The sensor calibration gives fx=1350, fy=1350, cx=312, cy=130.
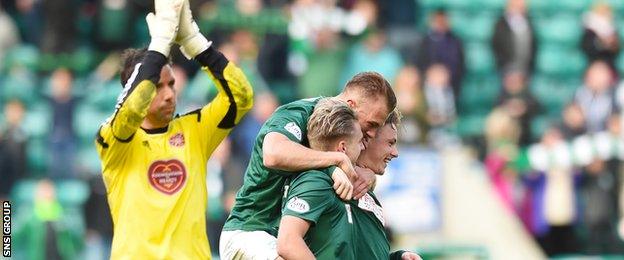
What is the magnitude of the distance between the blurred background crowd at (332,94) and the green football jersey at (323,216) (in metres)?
9.26

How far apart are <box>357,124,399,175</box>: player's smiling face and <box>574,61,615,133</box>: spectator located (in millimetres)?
10772

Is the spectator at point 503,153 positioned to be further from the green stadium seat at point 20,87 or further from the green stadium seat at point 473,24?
the green stadium seat at point 20,87

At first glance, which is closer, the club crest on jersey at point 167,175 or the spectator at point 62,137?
the club crest on jersey at point 167,175

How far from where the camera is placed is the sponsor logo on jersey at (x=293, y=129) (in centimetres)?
659

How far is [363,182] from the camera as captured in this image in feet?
21.0

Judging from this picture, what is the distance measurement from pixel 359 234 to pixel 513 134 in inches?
436

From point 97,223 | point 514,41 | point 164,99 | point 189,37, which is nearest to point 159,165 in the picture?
point 164,99

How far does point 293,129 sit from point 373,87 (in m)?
0.45

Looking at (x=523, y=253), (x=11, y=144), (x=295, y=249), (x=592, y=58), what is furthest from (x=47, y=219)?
(x=295, y=249)

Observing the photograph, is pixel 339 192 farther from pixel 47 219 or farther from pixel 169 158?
pixel 47 219

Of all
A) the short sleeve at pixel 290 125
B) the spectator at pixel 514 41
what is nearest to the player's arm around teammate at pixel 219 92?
the short sleeve at pixel 290 125

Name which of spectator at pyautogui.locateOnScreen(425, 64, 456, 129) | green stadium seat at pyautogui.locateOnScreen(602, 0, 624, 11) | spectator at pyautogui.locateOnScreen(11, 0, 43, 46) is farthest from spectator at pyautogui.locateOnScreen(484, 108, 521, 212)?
spectator at pyautogui.locateOnScreen(11, 0, 43, 46)

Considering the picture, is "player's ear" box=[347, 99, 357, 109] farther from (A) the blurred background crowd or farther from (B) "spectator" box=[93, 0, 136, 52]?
(B) "spectator" box=[93, 0, 136, 52]

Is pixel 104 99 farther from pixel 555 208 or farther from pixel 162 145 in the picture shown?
pixel 162 145
